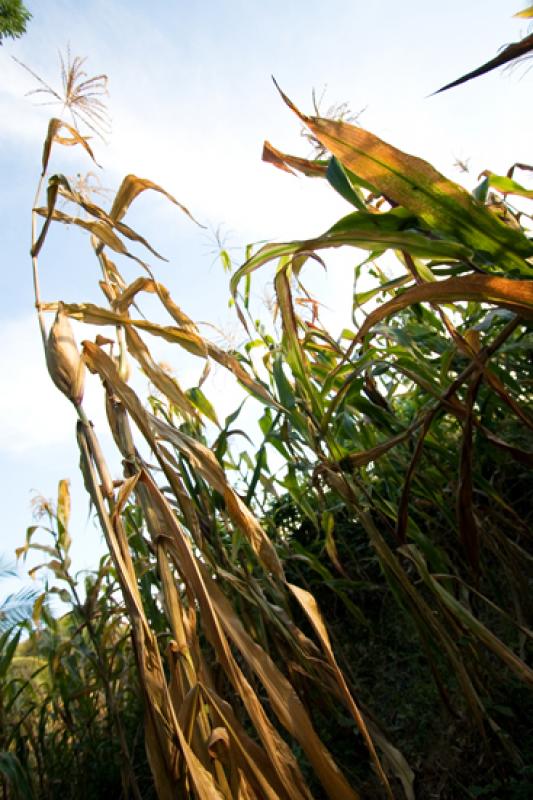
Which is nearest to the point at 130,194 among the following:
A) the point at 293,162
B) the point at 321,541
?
the point at 293,162

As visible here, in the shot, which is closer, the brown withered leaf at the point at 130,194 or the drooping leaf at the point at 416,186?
the drooping leaf at the point at 416,186

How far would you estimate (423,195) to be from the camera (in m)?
0.59

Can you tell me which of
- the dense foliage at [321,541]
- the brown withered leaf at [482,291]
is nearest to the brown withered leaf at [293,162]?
the dense foliage at [321,541]

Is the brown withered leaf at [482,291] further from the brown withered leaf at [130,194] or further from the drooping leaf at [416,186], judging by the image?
the brown withered leaf at [130,194]

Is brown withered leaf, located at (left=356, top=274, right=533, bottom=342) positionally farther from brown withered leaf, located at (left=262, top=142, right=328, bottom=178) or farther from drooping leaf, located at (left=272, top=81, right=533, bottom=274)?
brown withered leaf, located at (left=262, top=142, right=328, bottom=178)

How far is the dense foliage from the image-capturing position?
580mm

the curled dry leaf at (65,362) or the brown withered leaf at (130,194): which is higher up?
the brown withered leaf at (130,194)

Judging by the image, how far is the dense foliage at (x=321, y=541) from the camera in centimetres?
58

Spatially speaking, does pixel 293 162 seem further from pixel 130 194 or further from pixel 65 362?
pixel 65 362

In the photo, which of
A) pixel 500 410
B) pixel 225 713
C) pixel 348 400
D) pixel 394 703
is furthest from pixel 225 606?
pixel 500 410

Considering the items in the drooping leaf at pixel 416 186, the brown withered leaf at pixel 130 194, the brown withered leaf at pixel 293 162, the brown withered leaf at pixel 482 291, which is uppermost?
the brown withered leaf at pixel 130 194

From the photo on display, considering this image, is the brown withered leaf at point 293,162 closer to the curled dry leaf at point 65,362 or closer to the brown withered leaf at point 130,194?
the brown withered leaf at point 130,194

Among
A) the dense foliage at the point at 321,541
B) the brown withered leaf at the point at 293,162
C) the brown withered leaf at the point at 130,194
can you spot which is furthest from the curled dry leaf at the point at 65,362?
the brown withered leaf at the point at 293,162

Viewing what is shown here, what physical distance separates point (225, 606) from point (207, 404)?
1.78 ft
